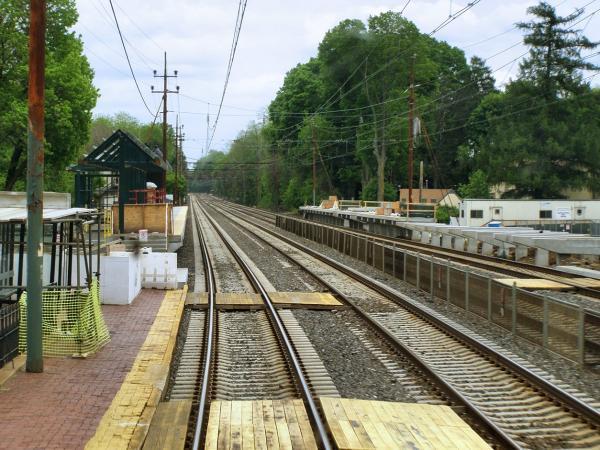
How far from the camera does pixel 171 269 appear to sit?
17234 mm

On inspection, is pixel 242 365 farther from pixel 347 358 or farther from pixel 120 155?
pixel 120 155

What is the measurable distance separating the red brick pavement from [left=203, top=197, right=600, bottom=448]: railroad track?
4094mm

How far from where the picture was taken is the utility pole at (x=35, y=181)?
8.15 meters

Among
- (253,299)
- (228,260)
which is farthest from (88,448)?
(228,260)

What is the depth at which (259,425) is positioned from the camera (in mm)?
6844

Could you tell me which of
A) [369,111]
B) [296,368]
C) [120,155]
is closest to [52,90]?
[120,155]

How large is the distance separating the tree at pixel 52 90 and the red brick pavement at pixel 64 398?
28.6 m

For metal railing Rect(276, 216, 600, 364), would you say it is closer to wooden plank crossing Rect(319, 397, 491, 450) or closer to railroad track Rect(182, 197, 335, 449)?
wooden plank crossing Rect(319, 397, 491, 450)

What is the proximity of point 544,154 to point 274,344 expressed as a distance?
49.7m

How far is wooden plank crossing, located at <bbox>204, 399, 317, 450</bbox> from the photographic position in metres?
6.34

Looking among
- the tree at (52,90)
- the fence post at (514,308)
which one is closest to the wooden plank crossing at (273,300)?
the fence post at (514,308)

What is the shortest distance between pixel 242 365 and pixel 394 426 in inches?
150

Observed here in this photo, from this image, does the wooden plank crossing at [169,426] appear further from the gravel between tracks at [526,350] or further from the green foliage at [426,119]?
the green foliage at [426,119]

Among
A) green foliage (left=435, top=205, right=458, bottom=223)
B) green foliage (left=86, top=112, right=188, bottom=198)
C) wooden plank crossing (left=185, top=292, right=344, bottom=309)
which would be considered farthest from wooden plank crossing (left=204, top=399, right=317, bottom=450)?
green foliage (left=86, top=112, right=188, bottom=198)
